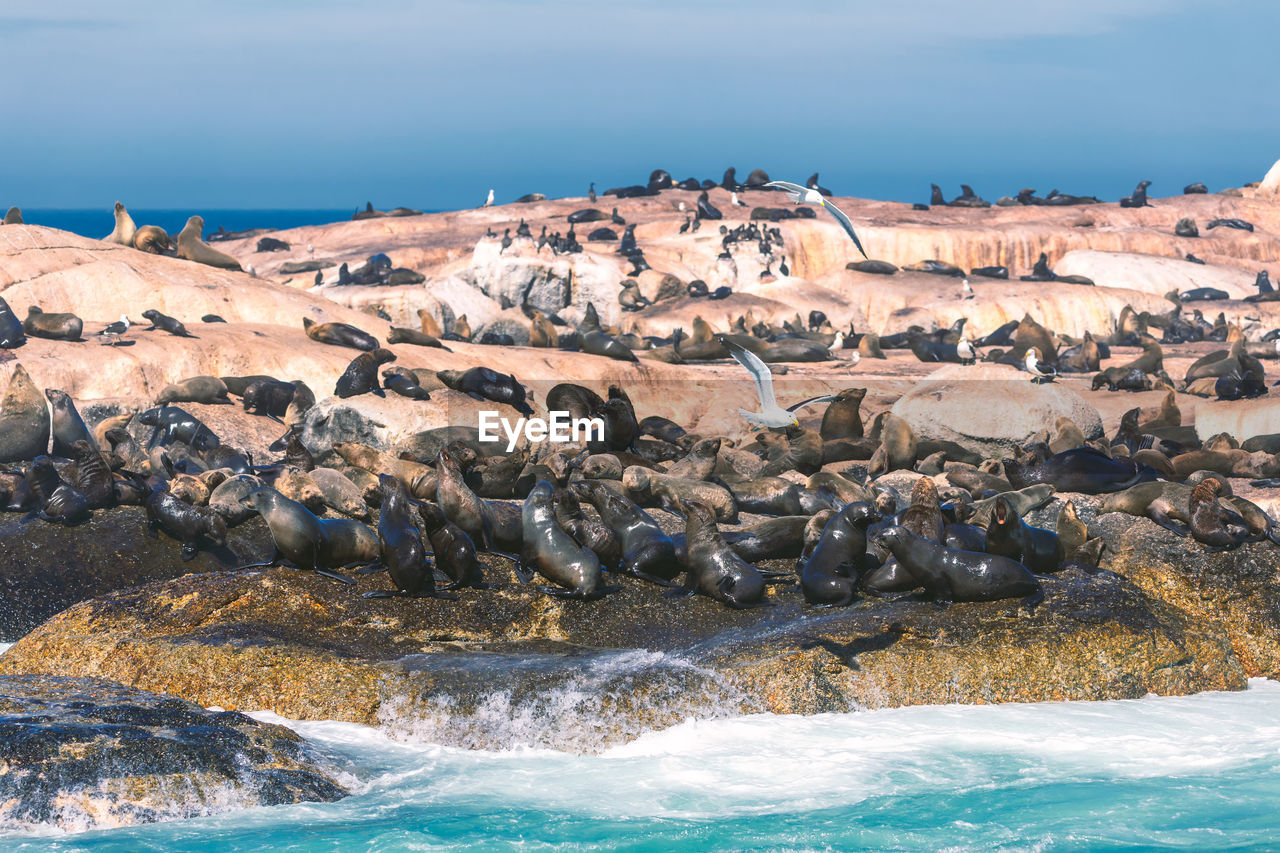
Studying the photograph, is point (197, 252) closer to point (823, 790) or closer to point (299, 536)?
point (299, 536)

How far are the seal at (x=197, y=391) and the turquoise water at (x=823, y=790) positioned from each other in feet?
32.4

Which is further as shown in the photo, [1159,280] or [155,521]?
[1159,280]

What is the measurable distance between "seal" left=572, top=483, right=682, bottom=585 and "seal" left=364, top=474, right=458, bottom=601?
1.27 metres

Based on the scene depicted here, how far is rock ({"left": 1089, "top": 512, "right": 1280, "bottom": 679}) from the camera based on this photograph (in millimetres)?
8570

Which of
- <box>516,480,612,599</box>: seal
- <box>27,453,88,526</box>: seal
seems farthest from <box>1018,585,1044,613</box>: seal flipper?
<box>27,453,88,526</box>: seal

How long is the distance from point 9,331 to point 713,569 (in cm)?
1201

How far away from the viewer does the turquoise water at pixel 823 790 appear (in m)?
6.00

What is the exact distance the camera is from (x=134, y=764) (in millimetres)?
5926

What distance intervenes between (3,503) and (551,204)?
122 feet

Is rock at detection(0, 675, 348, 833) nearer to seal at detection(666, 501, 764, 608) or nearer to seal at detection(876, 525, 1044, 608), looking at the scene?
seal at detection(666, 501, 764, 608)

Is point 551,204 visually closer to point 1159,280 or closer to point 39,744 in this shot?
point 1159,280

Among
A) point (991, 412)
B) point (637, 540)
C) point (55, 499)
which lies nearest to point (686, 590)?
point (637, 540)

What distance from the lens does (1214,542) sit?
29.7 feet

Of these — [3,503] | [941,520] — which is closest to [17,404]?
[3,503]
